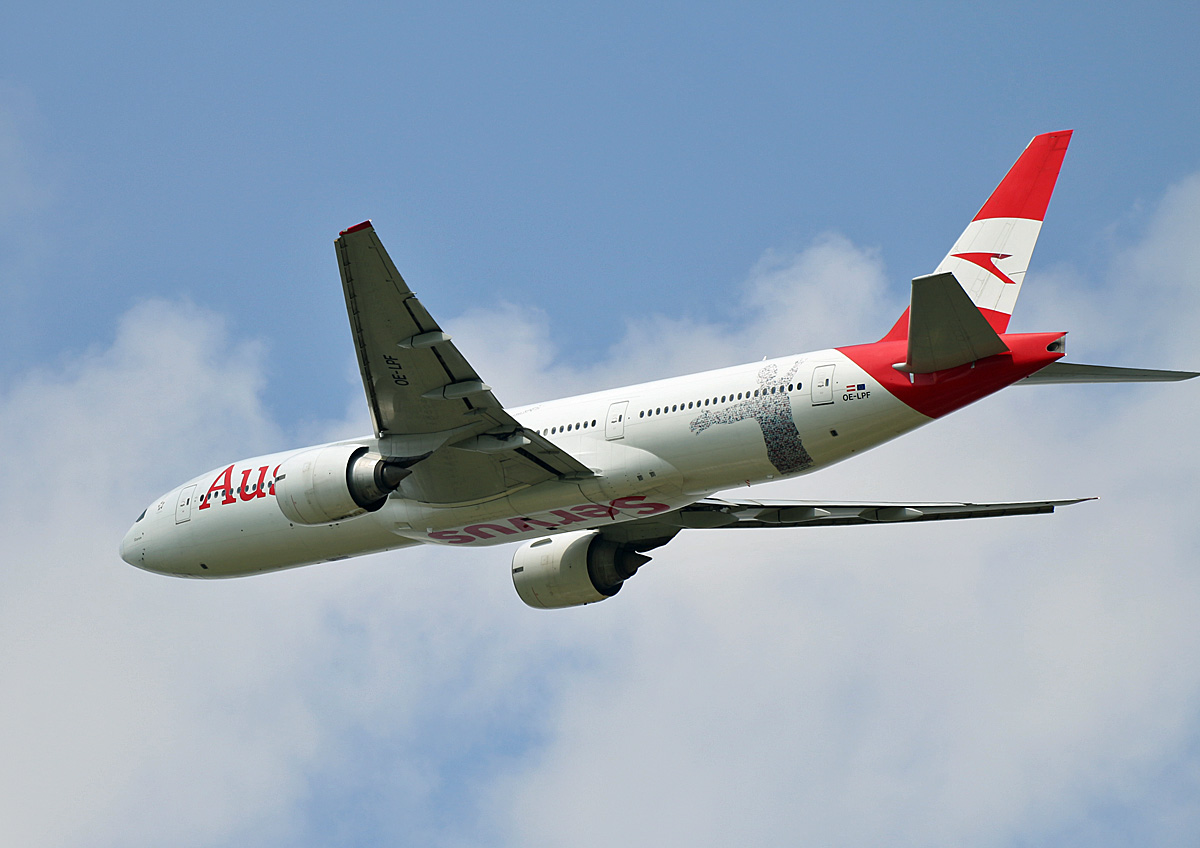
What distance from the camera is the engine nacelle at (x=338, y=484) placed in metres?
23.3

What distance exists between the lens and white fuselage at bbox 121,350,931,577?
22.2 m

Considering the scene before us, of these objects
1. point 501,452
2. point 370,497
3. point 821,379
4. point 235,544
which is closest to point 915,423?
point 821,379

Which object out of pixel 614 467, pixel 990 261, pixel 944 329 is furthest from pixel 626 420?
pixel 990 261

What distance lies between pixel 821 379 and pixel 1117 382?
4.51 metres

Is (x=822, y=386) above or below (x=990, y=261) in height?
below

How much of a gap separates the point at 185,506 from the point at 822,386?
46.1 feet

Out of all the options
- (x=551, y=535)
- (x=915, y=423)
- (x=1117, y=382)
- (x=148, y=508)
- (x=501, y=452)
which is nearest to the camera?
(x=1117, y=382)

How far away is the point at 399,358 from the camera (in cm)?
2162

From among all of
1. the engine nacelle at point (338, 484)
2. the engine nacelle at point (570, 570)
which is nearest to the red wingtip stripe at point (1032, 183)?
the engine nacelle at point (570, 570)

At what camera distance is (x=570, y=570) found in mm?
28984

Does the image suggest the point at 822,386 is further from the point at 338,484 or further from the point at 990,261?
the point at 338,484

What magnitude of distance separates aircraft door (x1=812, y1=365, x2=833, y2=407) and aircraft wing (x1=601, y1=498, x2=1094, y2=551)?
18.7ft

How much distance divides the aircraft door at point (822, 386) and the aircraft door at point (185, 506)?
44.9 feet

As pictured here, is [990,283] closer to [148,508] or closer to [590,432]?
[590,432]
